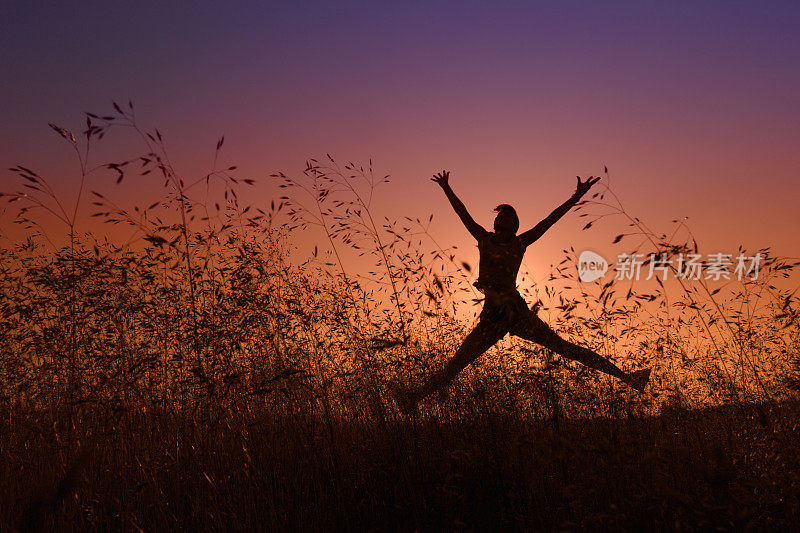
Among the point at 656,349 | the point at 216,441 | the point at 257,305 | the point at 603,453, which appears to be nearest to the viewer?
the point at 603,453

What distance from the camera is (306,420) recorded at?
391 centimetres

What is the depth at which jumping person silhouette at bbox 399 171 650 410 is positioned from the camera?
476 centimetres

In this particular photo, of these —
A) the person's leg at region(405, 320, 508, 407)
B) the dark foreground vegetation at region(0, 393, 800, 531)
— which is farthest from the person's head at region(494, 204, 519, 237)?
the dark foreground vegetation at region(0, 393, 800, 531)

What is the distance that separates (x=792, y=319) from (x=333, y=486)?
3.90 m

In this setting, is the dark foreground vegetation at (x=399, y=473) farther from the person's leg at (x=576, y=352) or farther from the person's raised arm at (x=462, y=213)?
the person's raised arm at (x=462, y=213)

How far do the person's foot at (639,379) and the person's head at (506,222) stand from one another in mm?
1744

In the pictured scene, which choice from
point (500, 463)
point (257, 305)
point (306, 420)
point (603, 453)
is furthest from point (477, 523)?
point (257, 305)

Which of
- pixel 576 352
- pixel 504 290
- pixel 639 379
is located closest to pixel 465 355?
pixel 504 290

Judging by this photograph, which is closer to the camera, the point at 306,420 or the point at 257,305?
the point at 306,420

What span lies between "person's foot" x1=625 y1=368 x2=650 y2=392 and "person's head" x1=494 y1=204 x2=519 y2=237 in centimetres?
174

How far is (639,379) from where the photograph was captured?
15.3ft

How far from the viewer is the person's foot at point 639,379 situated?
4520 mm

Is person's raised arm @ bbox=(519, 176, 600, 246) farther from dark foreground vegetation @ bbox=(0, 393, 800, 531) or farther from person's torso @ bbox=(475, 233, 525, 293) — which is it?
dark foreground vegetation @ bbox=(0, 393, 800, 531)

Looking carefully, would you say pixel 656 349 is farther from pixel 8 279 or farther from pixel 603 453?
pixel 8 279
